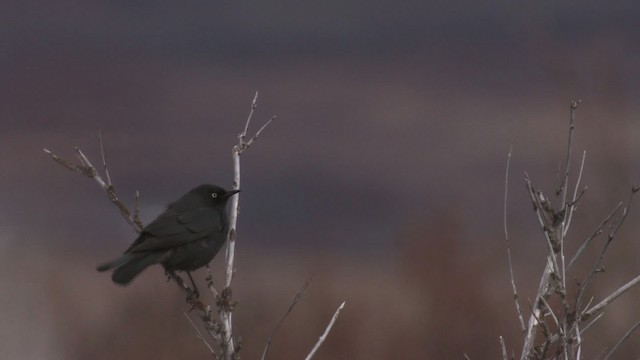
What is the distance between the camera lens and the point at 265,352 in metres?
5.77

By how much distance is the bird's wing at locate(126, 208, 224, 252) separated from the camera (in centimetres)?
791

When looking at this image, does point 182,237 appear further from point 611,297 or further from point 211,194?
point 611,297

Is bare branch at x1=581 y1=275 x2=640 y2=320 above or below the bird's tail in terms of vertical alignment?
above

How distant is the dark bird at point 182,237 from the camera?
783 centimetres

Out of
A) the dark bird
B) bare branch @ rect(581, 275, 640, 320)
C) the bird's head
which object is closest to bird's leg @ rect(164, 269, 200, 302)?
the dark bird

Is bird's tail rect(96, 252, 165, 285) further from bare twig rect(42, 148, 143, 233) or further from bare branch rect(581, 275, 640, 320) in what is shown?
bare branch rect(581, 275, 640, 320)

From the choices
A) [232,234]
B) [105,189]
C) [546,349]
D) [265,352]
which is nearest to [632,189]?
[546,349]

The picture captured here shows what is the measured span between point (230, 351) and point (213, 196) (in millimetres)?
3564

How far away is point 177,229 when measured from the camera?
849 centimetres

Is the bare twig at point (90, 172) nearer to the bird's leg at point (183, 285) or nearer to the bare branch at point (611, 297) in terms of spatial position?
the bird's leg at point (183, 285)

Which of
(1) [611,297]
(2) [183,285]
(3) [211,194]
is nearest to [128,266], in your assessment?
(2) [183,285]

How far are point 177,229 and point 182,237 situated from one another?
0.34 feet

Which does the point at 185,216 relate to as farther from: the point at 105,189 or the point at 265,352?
the point at 265,352

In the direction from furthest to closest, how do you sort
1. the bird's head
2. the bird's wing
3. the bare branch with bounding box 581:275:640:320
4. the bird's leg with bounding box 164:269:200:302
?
the bird's head < the bird's wing < the bird's leg with bounding box 164:269:200:302 < the bare branch with bounding box 581:275:640:320
